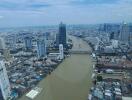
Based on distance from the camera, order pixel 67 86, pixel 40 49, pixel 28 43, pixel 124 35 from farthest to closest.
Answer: pixel 124 35 → pixel 28 43 → pixel 40 49 → pixel 67 86

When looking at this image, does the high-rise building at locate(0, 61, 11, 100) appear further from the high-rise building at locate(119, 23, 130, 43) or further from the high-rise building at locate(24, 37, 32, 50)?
the high-rise building at locate(119, 23, 130, 43)

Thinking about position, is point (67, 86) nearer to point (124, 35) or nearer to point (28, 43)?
point (28, 43)

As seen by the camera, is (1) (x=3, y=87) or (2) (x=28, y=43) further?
(2) (x=28, y=43)

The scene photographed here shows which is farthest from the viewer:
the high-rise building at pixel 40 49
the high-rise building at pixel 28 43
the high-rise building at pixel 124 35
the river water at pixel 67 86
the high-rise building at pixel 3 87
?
the high-rise building at pixel 124 35

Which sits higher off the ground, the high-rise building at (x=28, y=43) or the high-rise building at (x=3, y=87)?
the high-rise building at (x=28, y=43)

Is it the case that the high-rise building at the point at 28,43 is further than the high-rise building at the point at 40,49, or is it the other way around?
the high-rise building at the point at 28,43

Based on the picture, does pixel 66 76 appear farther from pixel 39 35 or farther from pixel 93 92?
pixel 39 35

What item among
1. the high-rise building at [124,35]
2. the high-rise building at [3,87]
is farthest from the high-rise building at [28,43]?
the high-rise building at [3,87]

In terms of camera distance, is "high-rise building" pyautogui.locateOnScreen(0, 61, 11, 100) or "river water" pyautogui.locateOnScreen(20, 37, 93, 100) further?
"river water" pyautogui.locateOnScreen(20, 37, 93, 100)

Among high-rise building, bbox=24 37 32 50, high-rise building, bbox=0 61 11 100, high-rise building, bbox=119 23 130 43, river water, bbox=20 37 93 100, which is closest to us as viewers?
high-rise building, bbox=0 61 11 100

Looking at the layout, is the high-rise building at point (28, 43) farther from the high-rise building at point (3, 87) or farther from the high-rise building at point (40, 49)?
the high-rise building at point (3, 87)

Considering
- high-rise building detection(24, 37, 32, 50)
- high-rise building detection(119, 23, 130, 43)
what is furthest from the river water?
high-rise building detection(119, 23, 130, 43)

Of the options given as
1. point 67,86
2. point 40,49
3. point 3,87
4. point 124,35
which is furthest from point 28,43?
point 3,87

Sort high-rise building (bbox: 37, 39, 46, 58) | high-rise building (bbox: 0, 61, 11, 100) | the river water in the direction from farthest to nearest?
high-rise building (bbox: 37, 39, 46, 58)
the river water
high-rise building (bbox: 0, 61, 11, 100)
